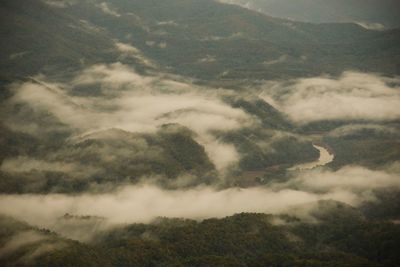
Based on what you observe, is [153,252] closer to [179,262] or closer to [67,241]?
[179,262]

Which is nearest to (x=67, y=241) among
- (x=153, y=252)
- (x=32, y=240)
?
(x=32, y=240)

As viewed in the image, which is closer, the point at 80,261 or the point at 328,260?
the point at 80,261

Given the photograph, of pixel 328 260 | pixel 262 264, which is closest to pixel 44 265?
pixel 262 264

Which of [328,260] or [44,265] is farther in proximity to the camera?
[328,260]

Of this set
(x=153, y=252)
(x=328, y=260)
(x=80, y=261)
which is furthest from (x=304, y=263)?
(x=80, y=261)

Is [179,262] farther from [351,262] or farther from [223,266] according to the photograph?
[351,262]

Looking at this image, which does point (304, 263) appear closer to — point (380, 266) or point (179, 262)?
point (380, 266)
